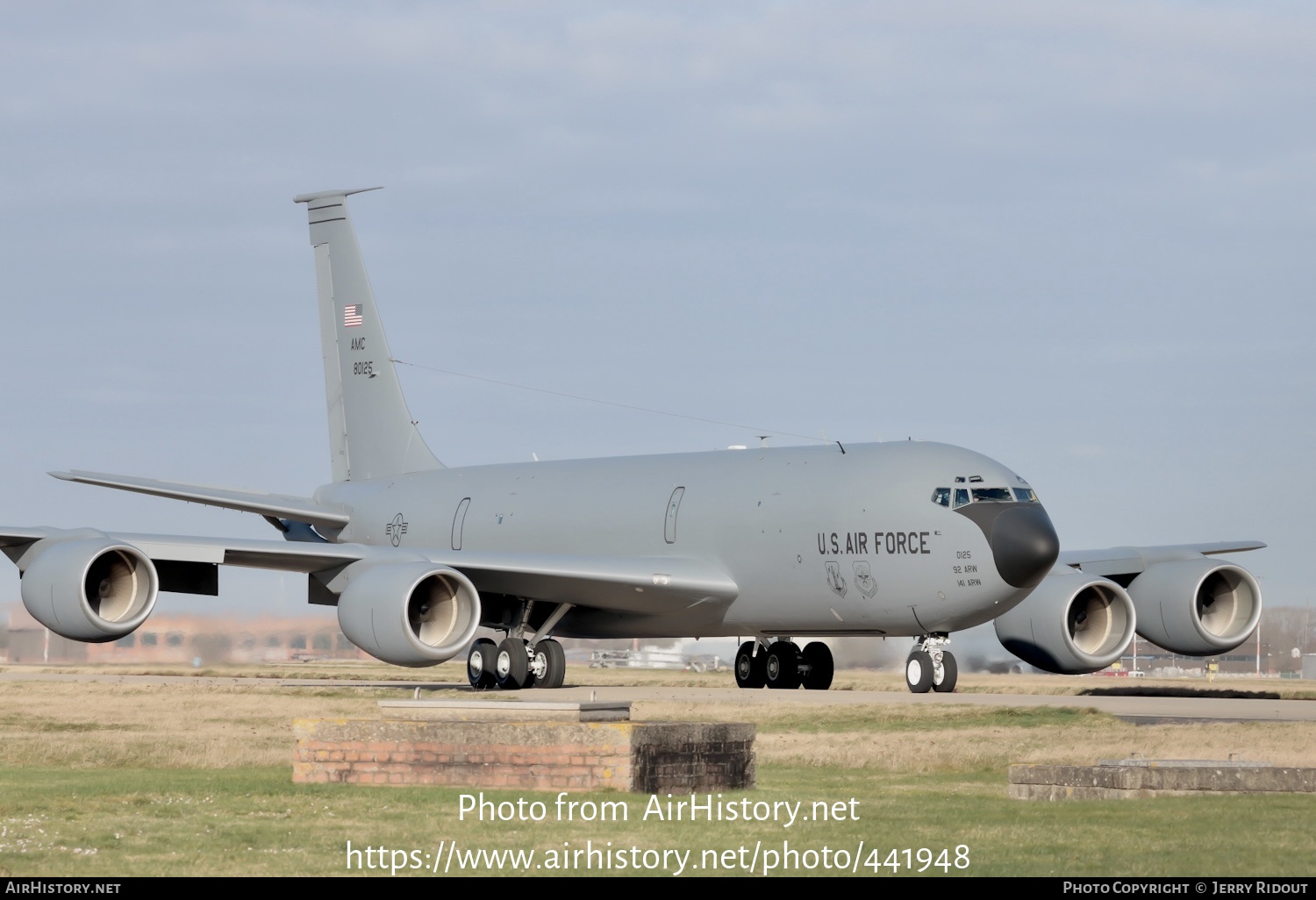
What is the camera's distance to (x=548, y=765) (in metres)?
11.8

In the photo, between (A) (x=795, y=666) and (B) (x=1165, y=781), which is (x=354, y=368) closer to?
(A) (x=795, y=666)

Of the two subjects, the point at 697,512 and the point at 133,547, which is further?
the point at 697,512

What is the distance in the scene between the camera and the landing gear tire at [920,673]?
25.3m

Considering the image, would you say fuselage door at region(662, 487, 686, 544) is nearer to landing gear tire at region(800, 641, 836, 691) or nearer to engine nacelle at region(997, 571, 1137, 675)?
landing gear tire at region(800, 641, 836, 691)

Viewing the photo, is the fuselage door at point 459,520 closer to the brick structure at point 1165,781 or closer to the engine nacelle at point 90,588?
the engine nacelle at point 90,588

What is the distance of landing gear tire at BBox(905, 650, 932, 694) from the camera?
25297mm

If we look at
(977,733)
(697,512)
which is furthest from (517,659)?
(977,733)

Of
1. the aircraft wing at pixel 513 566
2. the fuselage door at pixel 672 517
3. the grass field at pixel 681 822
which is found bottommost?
the grass field at pixel 681 822

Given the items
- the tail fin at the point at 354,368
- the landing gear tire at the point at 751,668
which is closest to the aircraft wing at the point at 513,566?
the landing gear tire at the point at 751,668

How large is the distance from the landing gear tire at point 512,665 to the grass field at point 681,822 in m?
8.66

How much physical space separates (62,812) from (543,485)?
20.1 m

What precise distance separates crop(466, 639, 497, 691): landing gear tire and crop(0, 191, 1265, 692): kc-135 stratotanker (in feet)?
0.11

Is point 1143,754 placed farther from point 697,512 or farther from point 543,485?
point 543,485

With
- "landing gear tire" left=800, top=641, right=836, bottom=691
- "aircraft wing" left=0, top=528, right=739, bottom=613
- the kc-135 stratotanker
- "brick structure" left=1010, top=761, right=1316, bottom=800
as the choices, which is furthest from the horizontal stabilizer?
"brick structure" left=1010, top=761, right=1316, bottom=800
